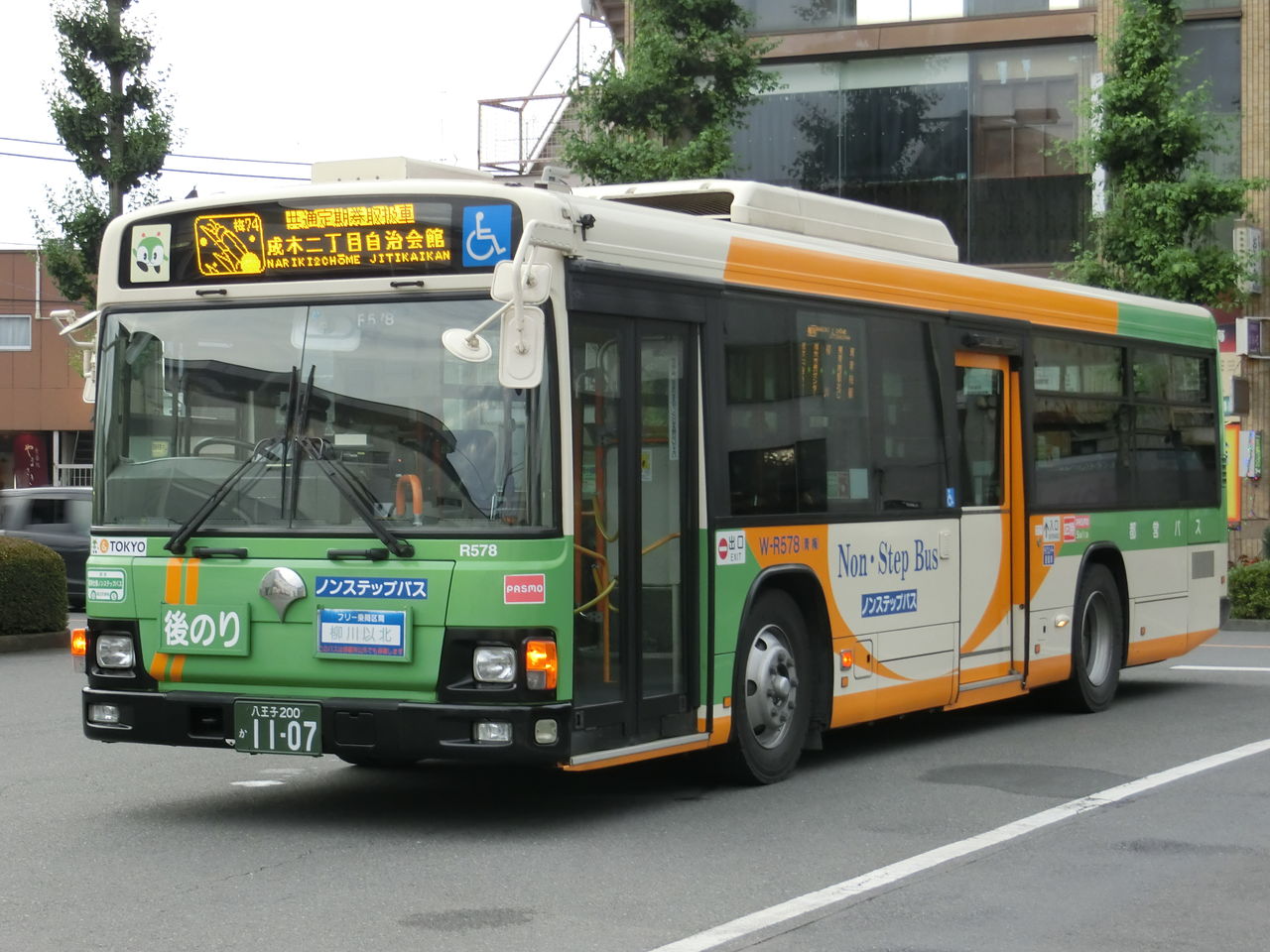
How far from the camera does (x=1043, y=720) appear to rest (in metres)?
13.2

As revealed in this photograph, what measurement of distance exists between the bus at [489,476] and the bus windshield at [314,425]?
14mm

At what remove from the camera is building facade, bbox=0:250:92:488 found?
176 feet

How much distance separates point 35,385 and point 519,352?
49.1 m

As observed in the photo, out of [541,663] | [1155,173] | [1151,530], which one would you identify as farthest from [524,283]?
[1155,173]

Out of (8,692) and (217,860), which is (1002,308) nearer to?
(217,860)

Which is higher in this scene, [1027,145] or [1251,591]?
[1027,145]

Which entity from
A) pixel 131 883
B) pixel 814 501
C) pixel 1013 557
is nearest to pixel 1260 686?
pixel 1013 557

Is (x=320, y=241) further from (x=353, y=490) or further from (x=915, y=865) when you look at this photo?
(x=915, y=865)

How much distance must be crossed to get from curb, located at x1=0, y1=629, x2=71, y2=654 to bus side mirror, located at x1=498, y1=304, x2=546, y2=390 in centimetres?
1292

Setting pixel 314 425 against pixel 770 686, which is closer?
pixel 314 425

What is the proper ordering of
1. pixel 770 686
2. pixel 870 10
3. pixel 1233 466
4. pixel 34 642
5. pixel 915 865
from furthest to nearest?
1. pixel 870 10
2. pixel 1233 466
3. pixel 34 642
4. pixel 770 686
5. pixel 915 865

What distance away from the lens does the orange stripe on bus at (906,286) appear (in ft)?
32.3

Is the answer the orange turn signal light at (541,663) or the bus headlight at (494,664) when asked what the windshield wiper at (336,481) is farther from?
the orange turn signal light at (541,663)

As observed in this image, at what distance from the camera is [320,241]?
853 centimetres
